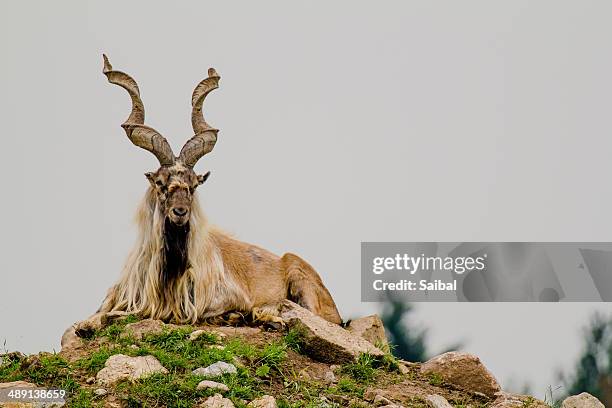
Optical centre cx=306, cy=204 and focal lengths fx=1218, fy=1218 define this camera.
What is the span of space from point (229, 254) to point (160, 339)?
10.4 feet

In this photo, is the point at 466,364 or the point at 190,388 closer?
the point at 190,388

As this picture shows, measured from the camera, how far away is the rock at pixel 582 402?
12.5 metres

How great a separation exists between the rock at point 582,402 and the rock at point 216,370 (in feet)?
11.7

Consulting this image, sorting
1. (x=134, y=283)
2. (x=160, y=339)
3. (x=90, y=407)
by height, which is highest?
(x=134, y=283)

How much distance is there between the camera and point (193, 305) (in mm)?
14203

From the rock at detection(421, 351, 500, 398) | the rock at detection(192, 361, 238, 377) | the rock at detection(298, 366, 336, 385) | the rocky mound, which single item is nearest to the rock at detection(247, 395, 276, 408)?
the rocky mound

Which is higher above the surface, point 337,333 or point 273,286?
point 273,286

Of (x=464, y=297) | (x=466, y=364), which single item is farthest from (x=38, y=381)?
(x=464, y=297)

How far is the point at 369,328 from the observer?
48.4 ft

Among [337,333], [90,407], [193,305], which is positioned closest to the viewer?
[90,407]

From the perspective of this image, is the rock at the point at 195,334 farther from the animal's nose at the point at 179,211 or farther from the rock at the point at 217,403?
the rock at the point at 217,403

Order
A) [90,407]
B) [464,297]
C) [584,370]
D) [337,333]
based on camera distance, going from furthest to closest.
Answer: [584,370], [464,297], [337,333], [90,407]

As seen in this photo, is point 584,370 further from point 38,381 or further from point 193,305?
point 38,381

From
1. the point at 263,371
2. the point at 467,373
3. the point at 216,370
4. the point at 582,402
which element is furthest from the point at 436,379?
the point at 216,370
